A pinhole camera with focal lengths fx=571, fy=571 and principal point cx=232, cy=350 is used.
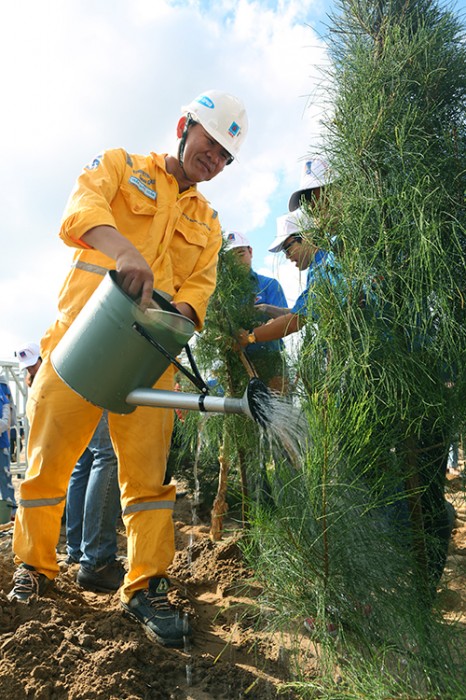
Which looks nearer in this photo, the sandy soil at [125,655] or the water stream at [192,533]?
the sandy soil at [125,655]

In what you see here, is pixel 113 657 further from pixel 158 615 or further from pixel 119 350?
pixel 119 350

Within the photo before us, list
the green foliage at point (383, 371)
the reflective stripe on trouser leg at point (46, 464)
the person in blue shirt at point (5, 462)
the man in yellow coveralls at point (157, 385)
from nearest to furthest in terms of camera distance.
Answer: the green foliage at point (383, 371), the man in yellow coveralls at point (157, 385), the reflective stripe on trouser leg at point (46, 464), the person in blue shirt at point (5, 462)

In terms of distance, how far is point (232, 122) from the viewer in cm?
268

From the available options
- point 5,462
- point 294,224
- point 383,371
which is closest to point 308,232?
point 294,224

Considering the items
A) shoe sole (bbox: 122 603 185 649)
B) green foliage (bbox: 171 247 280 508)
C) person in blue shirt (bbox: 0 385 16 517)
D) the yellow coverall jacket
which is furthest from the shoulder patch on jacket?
person in blue shirt (bbox: 0 385 16 517)

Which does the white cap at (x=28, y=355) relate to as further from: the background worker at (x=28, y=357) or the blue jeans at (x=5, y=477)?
the blue jeans at (x=5, y=477)

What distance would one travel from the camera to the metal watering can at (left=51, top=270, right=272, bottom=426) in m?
2.06

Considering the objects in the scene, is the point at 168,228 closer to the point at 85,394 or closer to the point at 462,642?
the point at 85,394

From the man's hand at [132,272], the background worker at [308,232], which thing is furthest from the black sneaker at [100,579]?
the background worker at [308,232]

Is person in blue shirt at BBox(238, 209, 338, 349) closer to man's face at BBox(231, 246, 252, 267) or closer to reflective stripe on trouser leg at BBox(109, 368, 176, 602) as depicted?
reflective stripe on trouser leg at BBox(109, 368, 176, 602)

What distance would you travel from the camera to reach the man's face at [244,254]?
→ 3992mm

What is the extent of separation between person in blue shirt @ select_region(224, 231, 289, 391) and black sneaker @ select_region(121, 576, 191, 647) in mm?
1599

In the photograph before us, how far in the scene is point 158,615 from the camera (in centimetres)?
235

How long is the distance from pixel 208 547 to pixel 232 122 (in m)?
2.68
